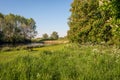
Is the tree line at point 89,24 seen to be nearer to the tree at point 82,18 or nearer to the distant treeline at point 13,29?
the tree at point 82,18

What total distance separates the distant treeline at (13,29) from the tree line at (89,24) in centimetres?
4294

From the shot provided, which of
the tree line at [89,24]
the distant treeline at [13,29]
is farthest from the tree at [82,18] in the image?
the distant treeline at [13,29]

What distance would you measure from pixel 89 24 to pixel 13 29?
52.3m

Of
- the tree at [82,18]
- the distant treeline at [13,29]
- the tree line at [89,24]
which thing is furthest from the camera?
the distant treeline at [13,29]

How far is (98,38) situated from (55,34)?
10230 cm

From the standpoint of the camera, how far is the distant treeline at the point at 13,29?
75.5 metres

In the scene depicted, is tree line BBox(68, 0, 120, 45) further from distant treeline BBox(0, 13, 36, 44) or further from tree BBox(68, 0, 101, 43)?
distant treeline BBox(0, 13, 36, 44)

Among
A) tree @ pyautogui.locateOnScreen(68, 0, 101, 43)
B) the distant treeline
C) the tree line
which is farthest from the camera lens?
the distant treeline

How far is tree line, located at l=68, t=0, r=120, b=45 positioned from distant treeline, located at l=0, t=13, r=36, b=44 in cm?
4294

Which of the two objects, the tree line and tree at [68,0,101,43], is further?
tree at [68,0,101,43]

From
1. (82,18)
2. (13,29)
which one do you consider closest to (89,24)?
(82,18)

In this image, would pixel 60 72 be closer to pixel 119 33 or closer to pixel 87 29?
pixel 119 33

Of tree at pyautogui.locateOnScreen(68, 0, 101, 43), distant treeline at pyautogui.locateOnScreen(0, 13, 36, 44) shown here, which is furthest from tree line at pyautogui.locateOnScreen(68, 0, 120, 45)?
distant treeline at pyautogui.locateOnScreen(0, 13, 36, 44)

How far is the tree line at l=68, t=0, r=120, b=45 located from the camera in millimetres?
30922
